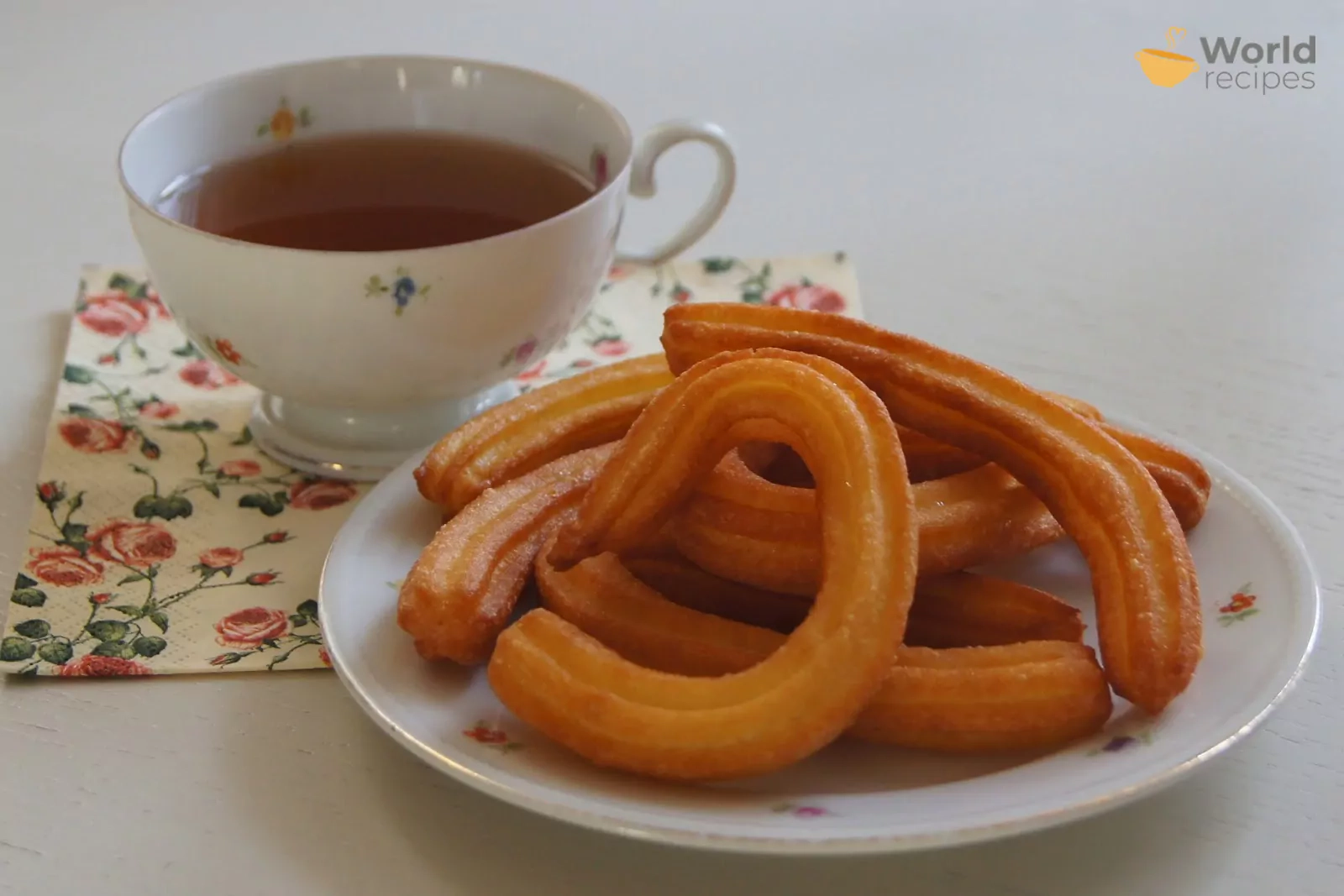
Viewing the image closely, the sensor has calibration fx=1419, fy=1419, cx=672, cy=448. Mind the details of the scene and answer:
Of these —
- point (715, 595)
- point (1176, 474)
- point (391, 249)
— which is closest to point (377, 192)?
point (391, 249)

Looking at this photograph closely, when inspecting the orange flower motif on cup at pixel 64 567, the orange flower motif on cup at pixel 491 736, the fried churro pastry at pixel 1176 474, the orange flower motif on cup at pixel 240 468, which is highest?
the fried churro pastry at pixel 1176 474

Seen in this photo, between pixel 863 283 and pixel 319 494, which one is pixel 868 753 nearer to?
pixel 319 494

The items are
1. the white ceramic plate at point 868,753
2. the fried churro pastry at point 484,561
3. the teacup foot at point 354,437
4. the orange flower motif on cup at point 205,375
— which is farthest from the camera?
the orange flower motif on cup at point 205,375

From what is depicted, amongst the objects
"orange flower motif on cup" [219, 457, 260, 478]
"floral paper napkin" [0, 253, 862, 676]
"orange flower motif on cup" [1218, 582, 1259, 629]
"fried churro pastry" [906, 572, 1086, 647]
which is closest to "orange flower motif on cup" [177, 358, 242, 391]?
"floral paper napkin" [0, 253, 862, 676]

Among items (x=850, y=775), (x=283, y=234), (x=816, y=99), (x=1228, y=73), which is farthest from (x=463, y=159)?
(x=1228, y=73)

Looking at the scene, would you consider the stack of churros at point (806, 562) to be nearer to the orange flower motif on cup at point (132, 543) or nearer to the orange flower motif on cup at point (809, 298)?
the orange flower motif on cup at point (132, 543)

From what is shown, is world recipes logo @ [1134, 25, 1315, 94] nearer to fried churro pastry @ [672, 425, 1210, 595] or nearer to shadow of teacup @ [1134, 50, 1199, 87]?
shadow of teacup @ [1134, 50, 1199, 87]

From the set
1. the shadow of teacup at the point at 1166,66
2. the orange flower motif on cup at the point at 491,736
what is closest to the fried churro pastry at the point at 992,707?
the orange flower motif on cup at the point at 491,736
